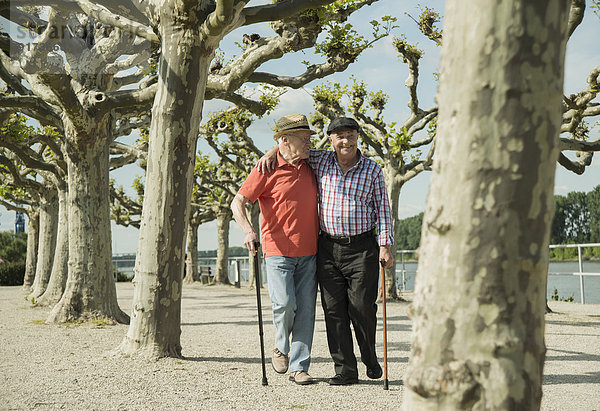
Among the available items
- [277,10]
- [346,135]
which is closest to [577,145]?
[277,10]

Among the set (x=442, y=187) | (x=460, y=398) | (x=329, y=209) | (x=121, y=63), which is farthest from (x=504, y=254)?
(x=121, y=63)

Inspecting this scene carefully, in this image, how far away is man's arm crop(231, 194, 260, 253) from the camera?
5133 millimetres

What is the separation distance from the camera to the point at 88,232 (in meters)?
9.94

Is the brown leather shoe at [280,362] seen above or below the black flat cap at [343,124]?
below

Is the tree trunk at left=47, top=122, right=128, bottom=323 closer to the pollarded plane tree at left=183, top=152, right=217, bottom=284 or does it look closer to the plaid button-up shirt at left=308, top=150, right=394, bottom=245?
the plaid button-up shirt at left=308, top=150, right=394, bottom=245

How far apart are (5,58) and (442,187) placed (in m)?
11.3

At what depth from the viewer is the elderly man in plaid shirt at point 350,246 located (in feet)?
16.7

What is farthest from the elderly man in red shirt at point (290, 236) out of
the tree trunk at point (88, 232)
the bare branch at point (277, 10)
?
the tree trunk at point (88, 232)

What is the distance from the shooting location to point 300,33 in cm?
Answer: 854

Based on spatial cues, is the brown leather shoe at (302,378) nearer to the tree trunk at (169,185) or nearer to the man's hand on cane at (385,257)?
the man's hand on cane at (385,257)

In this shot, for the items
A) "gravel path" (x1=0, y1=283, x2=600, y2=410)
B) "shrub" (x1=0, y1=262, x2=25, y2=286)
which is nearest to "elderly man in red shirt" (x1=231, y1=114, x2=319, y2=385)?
"gravel path" (x1=0, y1=283, x2=600, y2=410)

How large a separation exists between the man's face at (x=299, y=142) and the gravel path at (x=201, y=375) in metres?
2.03

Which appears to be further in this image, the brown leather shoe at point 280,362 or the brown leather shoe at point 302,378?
the brown leather shoe at point 280,362

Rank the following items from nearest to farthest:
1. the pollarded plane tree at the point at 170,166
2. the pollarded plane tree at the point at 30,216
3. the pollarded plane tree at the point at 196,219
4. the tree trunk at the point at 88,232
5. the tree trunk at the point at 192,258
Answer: the pollarded plane tree at the point at 170,166 → the tree trunk at the point at 88,232 → the pollarded plane tree at the point at 30,216 → the pollarded plane tree at the point at 196,219 → the tree trunk at the point at 192,258
